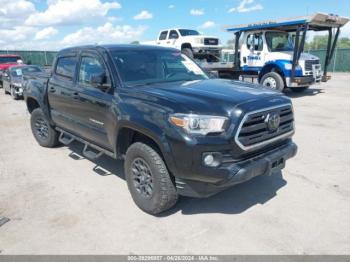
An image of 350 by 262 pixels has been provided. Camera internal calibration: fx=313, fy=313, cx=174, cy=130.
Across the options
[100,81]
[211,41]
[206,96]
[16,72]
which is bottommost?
[206,96]

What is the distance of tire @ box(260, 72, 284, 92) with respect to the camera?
12.2 m

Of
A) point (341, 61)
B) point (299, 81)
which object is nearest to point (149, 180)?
point (299, 81)

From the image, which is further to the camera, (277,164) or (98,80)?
(98,80)

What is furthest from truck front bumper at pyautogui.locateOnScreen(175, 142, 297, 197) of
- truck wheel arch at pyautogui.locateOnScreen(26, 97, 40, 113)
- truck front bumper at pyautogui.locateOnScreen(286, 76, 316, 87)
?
truck front bumper at pyautogui.locateOnScreen(286, 76, 316, 87)

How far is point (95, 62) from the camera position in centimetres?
451

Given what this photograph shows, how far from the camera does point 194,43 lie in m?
17.1

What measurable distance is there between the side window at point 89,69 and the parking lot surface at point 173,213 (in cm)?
149

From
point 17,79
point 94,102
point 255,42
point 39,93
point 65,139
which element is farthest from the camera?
point 17,79

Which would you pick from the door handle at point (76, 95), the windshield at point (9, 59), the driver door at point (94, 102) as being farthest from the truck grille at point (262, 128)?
the windshield at point (9, 59)

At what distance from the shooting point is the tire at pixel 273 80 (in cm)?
1224

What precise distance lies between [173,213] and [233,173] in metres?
1.06

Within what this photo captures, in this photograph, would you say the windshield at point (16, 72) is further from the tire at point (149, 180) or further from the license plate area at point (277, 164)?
the license plate area at point (277, 164)

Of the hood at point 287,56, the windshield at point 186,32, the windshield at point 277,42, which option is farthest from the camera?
the windshield at point 186,32

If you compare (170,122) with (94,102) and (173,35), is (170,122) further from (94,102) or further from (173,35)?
(173,35)
